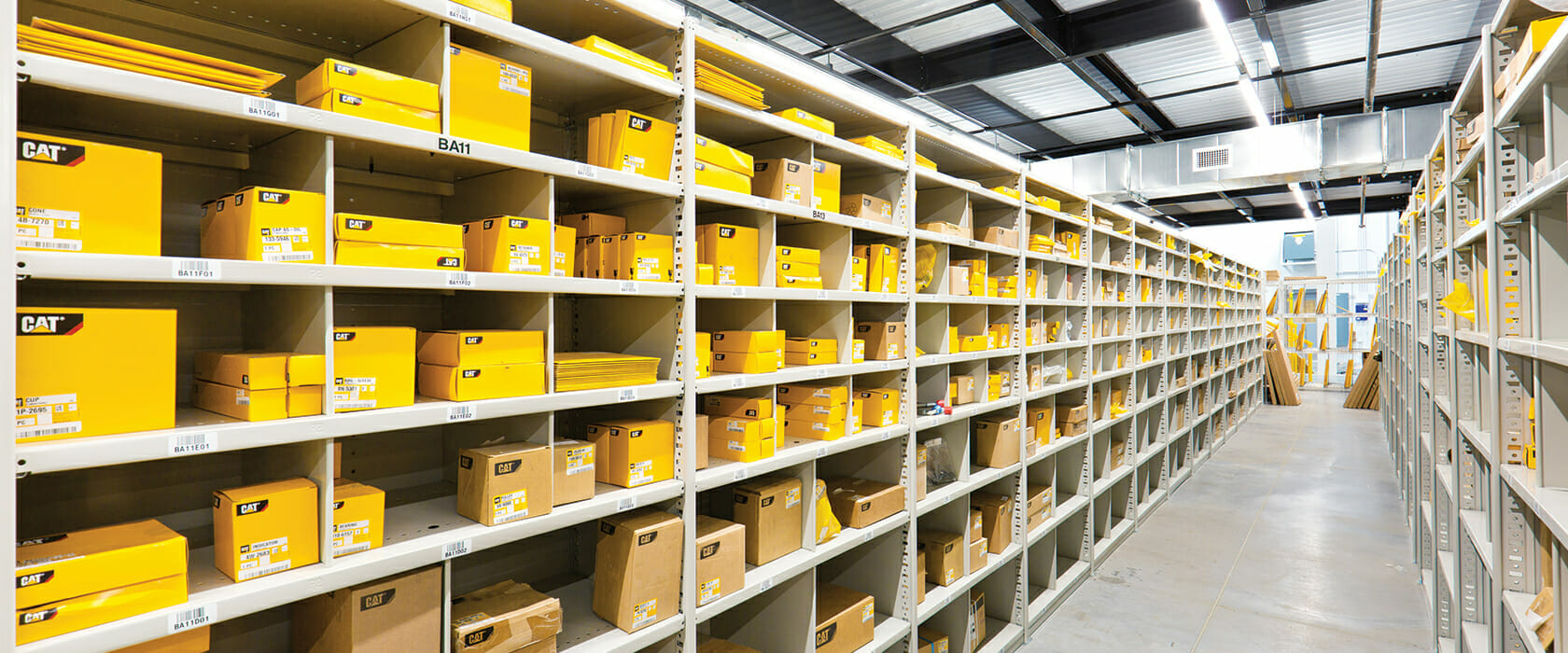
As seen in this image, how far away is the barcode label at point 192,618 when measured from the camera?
1303 millimetres

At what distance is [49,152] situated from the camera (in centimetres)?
120

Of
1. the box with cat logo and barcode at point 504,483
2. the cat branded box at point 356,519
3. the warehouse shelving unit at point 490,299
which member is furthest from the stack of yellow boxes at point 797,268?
the cat branded box at point 356,519

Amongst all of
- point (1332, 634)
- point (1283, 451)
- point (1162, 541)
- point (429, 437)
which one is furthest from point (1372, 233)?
point (429, 437)

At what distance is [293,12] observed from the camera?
67.9 inches

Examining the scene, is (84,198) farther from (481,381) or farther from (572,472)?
(572,472)

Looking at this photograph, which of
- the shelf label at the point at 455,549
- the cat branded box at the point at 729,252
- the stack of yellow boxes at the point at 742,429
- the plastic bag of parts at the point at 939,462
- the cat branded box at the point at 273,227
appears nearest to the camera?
the cat branded box at the point at 273,227

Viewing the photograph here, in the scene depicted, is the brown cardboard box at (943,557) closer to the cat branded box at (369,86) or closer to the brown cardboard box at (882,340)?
the brown cardboard box at (882,340)

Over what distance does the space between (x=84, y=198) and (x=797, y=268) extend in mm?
1954

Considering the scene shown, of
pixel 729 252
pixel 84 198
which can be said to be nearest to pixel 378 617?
pixel 84 198

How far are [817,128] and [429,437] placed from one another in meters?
1.71

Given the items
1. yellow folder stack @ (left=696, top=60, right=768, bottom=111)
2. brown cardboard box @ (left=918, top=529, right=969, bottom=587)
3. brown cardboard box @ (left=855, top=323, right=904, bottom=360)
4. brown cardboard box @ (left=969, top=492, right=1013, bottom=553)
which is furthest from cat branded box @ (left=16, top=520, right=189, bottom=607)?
brown cardboard box @ (left=969, top=492, right=1013, bottom=553)

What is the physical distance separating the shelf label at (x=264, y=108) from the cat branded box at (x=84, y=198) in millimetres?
171

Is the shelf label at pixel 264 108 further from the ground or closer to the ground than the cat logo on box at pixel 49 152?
further from the ground

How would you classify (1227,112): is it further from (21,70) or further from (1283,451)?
(21,70)
